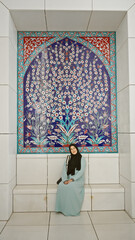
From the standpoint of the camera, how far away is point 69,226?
2.66m

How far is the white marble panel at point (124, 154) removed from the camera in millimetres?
3020

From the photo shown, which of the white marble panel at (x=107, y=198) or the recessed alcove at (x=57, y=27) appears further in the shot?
the white marble panel at (x=107, y=198)

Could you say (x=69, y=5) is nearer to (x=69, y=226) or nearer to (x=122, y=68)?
(x=122, y=68)

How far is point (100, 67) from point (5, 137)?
1.85 m

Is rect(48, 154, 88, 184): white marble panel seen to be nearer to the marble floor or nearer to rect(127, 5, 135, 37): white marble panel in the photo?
the marble floor

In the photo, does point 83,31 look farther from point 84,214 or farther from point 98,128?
point 84,214

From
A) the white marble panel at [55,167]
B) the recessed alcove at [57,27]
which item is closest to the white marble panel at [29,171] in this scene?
the recessed alcove at [57,27]

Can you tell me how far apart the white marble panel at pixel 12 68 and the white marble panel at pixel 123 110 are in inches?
63.5

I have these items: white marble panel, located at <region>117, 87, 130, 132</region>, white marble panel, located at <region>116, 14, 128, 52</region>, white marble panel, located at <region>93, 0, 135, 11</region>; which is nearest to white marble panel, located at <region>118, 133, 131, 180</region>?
white marble panel, located at <region>117, 87, 130, 132</region>

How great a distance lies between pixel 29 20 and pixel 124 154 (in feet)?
7.86

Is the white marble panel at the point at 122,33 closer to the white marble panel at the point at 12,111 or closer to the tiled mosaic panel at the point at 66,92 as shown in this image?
the tiled mosaic panel at the point at 66,92

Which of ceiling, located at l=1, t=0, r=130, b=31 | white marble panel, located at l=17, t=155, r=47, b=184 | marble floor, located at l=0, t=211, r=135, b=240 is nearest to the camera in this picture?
marble floor, located at l=0, t=211, r=135, b=240

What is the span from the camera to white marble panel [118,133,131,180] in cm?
302

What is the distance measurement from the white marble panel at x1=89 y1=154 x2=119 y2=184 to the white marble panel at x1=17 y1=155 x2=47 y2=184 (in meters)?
0.76
